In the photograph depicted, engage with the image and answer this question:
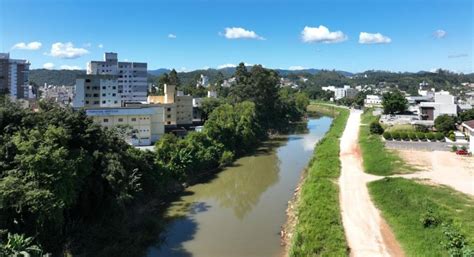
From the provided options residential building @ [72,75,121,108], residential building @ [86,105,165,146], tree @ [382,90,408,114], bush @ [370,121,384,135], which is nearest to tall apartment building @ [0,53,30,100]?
residential building @ [72,75,121,108]

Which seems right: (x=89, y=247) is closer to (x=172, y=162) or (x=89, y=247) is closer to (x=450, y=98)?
(x=172, y=162)

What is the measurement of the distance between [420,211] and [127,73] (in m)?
53.7

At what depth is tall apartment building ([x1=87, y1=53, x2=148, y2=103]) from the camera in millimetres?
61188

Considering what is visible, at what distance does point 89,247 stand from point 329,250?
8.08m

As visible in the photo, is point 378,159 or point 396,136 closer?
point 378,159

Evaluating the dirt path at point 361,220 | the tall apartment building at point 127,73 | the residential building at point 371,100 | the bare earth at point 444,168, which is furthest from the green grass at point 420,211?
the residential building at point 371,100

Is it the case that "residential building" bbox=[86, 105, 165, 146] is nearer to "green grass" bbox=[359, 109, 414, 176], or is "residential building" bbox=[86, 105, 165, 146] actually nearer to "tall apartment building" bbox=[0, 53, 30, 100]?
"green grass" bbox=[359, 109, 414, 176]

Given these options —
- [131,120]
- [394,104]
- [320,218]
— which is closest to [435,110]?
[394,104]

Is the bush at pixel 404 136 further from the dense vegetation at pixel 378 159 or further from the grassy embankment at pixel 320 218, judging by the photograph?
the grassy embankment at pixel 320 218

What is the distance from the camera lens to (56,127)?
15.5m

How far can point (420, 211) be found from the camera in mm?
16203

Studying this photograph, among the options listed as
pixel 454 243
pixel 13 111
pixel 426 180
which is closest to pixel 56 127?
pixel 13 111

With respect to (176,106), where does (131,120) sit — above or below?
below

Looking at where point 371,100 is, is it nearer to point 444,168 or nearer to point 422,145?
point 422,145
